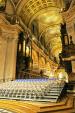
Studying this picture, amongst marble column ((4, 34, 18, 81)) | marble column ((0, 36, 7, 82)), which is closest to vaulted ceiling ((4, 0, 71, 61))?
marble column ((4, 34, 18, 81))

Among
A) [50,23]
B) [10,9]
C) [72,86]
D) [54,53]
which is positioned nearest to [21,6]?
[10,9]

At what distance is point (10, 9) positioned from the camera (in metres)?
15.0

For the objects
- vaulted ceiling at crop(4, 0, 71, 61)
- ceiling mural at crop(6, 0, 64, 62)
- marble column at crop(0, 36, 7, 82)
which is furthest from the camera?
ceiling mural at crop(6, 0, 64, 62)

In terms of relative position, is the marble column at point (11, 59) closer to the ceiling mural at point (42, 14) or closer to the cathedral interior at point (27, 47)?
the cathedral interior at point (27, 47)

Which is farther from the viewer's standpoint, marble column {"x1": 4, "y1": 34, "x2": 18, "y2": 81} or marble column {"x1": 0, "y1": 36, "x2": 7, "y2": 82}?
marble column {"x1": 4, "y1": 34, "x2": 18, "y2": 81}

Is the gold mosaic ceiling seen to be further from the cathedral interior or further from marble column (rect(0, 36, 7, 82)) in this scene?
marble column (rect(0, 36, 7, 82))

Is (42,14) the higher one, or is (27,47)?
(42,14)

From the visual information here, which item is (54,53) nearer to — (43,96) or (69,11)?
(69,11)

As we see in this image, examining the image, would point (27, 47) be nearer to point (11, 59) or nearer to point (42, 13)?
point (11, 59)

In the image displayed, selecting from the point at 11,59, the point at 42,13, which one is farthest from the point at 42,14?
the point at 11,59

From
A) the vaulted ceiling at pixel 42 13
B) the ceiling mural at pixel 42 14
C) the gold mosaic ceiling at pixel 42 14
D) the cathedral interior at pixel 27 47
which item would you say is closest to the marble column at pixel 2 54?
the cathedral interior at pixel 27 47

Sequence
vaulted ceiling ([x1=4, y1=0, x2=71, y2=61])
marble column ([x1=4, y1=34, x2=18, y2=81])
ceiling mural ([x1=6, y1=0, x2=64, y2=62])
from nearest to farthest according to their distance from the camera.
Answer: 1. marble column ([x1=4, y1=34, x2=18, y2=81])
2. vaulted ceiling ([x1=4, y1=0, x2=71, y2=61])
3. ceiling mural ([x1=6, y1=0, x2=64, y2=62])

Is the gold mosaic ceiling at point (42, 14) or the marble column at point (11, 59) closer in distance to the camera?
the marble column at point (11, 59)

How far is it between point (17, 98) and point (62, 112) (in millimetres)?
2610
